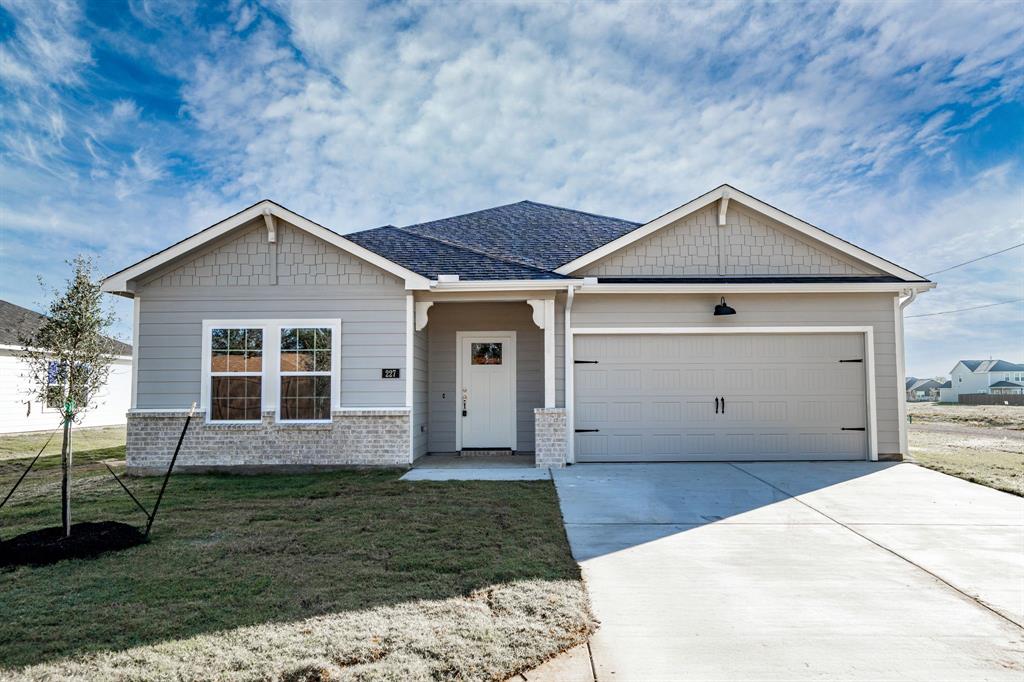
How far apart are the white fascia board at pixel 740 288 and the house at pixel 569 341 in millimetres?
32

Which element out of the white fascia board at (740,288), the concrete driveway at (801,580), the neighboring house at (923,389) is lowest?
the neighboring house at (923,389)

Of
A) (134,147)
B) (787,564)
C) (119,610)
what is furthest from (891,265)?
(134,147)

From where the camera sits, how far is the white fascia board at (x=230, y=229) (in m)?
9.11

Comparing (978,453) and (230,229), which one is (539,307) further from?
(978,453)

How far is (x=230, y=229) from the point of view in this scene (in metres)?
9.22

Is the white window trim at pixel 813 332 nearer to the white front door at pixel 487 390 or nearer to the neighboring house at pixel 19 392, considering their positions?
the white front door at pixel 487 390

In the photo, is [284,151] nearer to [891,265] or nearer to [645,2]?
[645,2]

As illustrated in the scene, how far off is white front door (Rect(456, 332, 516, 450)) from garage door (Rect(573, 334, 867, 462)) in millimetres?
1690

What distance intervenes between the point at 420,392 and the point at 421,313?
1.54 meters

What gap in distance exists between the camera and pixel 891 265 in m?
9.88

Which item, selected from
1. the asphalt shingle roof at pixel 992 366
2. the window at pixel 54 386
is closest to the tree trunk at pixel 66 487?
the window at pixel 54 386

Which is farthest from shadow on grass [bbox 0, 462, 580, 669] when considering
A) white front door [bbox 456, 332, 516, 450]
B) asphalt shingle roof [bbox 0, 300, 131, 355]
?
asphalt shingle roof [bbox 0, 300, 131, 355]

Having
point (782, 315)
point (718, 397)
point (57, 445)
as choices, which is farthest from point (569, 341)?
point (57, 445)

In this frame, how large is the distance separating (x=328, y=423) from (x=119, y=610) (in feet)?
18.5
